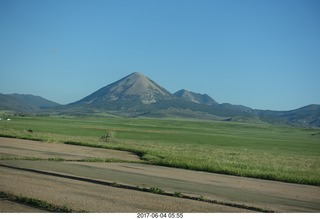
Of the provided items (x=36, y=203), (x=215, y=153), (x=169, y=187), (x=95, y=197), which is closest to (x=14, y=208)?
(x=36, y=203)

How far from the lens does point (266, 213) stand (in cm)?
1464

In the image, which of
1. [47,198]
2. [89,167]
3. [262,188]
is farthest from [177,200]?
[89,167]

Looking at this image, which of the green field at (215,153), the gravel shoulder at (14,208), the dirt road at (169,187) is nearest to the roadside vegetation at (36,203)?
the gravel shoulder at (14,208)

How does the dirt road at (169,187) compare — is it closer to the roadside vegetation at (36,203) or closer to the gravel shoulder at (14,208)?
the roadside vegetation at (36,203)

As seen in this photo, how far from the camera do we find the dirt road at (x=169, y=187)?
50.8 feet

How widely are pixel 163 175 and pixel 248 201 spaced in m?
7.73

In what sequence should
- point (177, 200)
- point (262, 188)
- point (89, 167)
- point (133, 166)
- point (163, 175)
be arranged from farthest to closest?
point (133, 166) → point (89, 167) → point (163, 175) → point (262, 188) → point (177, 200)

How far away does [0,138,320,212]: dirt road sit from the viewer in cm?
1549

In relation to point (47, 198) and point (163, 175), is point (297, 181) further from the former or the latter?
point (47, 198)

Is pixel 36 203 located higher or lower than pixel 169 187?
higher

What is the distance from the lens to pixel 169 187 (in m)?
19.2

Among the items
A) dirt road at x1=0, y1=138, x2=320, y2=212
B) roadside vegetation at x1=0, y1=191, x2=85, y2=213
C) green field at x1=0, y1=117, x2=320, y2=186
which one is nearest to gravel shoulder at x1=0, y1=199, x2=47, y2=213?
roadside vegetation at x1=0, y1=191, x2=85, y2=213

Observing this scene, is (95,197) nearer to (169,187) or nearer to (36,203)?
(36,203)

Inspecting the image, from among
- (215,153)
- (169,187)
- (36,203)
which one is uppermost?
(36,203)
